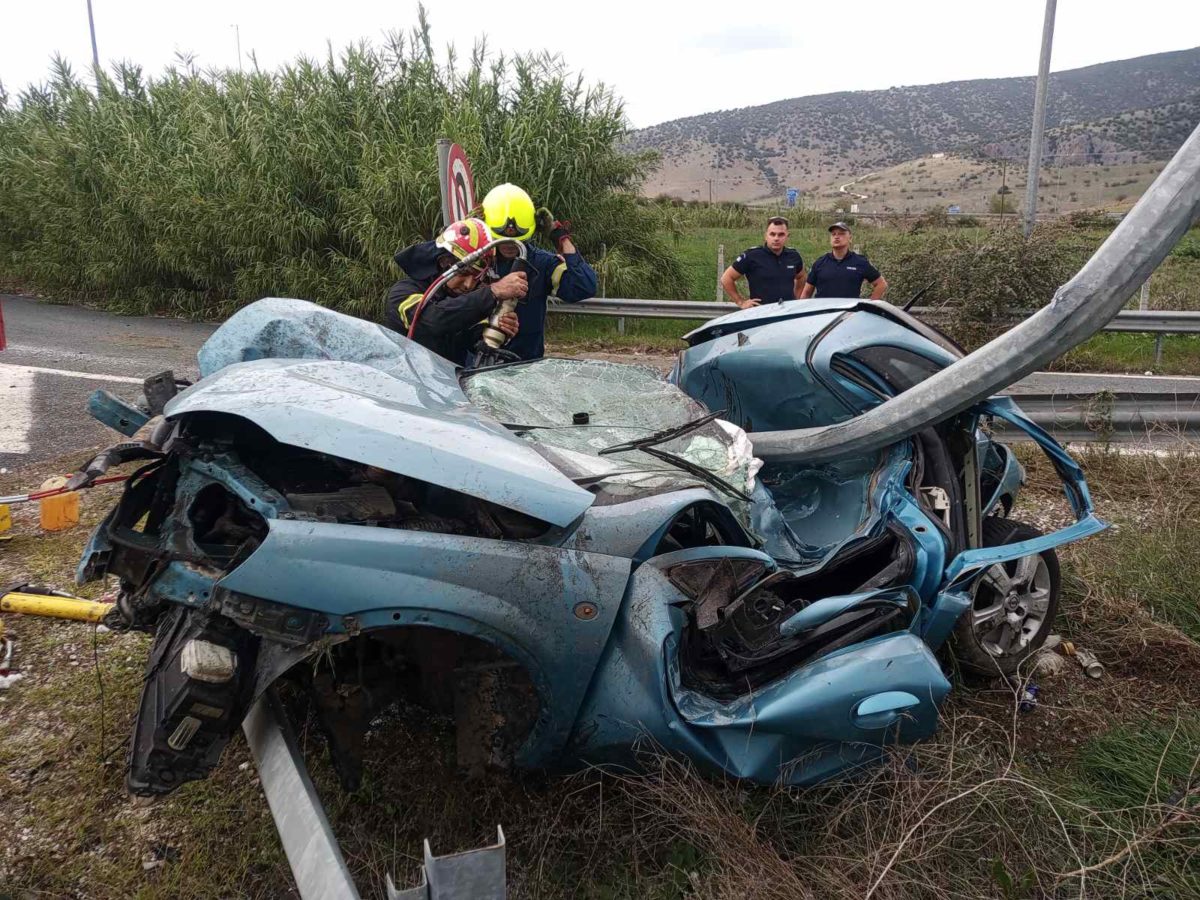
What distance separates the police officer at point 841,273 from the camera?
7328 mm

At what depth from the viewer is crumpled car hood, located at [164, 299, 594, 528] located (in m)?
2.01

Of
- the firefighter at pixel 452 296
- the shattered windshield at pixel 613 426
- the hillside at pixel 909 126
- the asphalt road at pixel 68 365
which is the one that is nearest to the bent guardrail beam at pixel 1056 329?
the shattered windshield at pixel 613 426

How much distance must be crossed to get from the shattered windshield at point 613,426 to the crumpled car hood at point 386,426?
0.65 feet

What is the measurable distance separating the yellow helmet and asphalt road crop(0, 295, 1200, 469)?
339 cm

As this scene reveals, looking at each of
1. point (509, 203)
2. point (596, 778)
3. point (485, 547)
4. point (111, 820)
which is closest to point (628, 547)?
point (485, 547)

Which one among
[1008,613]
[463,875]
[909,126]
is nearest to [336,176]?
[1008,613]

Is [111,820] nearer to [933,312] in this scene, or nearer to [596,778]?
[596,778]

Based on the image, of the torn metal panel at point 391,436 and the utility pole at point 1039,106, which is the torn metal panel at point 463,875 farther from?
the utility pole at point 1039,106

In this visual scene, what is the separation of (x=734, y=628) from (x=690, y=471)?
454 millimetres

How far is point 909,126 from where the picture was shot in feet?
260

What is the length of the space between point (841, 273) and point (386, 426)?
235 inches

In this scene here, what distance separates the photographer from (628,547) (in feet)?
7.17

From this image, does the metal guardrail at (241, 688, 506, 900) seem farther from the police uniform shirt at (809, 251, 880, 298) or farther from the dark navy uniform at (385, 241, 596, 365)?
the police uniform shirt at (809, 251, 880, 298)

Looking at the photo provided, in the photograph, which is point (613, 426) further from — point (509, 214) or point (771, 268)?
point (771, 268)
